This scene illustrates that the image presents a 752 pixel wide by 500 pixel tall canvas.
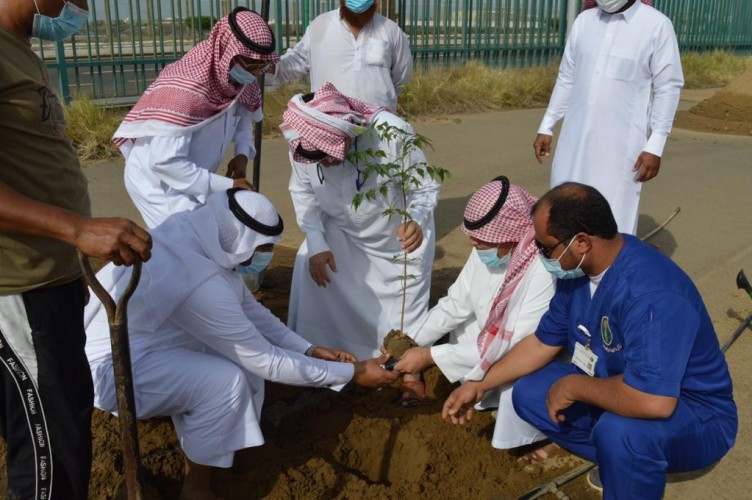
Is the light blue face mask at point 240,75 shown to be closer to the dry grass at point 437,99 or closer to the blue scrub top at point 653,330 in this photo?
the blue scrub top at point 653,330

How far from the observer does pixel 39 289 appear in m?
2.41

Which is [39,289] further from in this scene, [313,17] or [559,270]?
[313,17]

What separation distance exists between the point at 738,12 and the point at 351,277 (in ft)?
72.3

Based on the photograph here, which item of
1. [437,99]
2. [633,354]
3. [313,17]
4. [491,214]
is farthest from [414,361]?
[313,17]

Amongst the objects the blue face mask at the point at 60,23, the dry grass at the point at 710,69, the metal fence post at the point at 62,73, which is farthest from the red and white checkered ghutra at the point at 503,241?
the dry grass at the point at 710,69

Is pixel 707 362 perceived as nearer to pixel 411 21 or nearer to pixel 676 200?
pixel 676 200

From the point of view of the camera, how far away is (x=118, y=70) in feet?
36.0

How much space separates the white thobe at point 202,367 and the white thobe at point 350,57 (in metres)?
2.75

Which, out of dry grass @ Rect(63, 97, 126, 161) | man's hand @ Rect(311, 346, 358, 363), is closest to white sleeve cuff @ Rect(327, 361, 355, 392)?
man's hand @ Rect(311, 346, 358, 363)

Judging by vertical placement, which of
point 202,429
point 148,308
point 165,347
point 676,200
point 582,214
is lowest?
point 676,200

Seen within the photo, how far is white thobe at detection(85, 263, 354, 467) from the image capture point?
2.99 metres

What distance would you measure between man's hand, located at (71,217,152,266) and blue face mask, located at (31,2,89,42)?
69cm

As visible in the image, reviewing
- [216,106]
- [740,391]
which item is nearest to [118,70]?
[216,106]

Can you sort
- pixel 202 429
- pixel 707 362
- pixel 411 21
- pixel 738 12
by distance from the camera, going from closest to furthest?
pixel 707 362 < pixel 202 429 < pixel 411 21 < pixel 738 12
